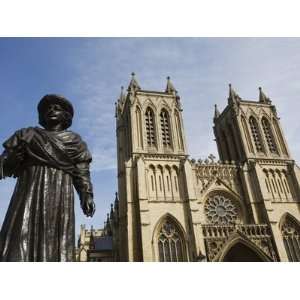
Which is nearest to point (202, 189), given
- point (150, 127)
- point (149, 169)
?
point (149, 169)

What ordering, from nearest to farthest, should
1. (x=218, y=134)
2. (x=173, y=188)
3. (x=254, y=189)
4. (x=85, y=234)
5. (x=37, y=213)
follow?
(x=37, y=213) < (x=173, y=188) < (x=254, y=189) < (x=218, y=134) < (x=85, y=234)

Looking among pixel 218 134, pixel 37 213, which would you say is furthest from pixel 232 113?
pixel 37 213

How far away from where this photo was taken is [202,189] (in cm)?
2636

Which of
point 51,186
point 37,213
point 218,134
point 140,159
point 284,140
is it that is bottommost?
point 37,213

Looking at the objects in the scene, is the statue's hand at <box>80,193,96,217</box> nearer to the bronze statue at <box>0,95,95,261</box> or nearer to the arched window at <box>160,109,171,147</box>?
the bronze statue at <box>0,95,95,261</box>

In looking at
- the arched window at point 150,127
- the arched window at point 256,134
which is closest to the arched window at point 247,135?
the arched window at point 256,134

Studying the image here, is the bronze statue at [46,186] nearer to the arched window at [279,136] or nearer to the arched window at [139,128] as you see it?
the arched window at [139,128]

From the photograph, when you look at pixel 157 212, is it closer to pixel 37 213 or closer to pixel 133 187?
pixel 133 187

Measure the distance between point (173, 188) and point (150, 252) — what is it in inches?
216

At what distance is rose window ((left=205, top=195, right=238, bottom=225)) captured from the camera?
25458mm

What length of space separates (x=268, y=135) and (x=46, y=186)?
30319mm

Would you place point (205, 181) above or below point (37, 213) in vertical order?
above

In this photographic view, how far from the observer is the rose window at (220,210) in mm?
25458

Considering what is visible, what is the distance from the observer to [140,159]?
25.0 meters
